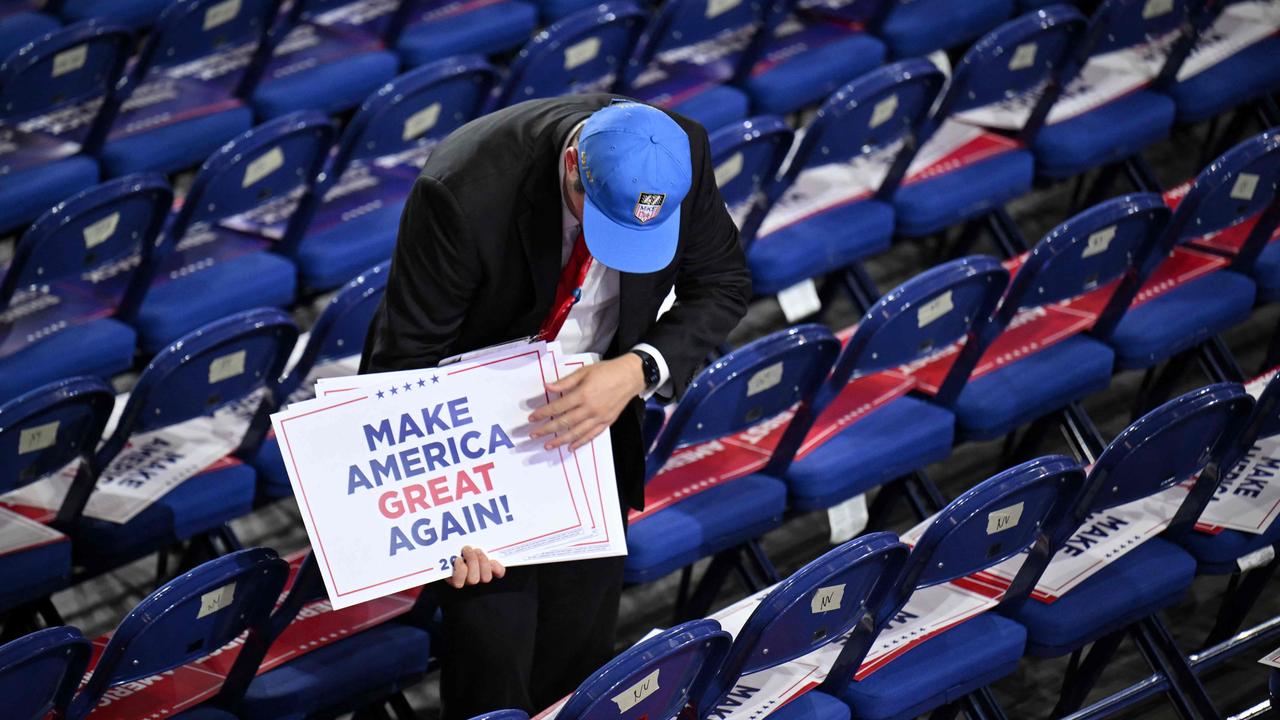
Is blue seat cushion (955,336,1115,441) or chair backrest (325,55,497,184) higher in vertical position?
chair backrest (325,55,497,184)

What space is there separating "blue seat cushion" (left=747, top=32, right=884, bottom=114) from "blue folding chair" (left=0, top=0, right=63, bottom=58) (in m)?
2.46

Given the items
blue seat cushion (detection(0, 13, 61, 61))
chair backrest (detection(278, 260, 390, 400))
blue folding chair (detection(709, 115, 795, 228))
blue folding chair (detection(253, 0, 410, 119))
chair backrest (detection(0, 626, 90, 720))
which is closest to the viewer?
chair backrest (detection(0, 626, 90, 720))

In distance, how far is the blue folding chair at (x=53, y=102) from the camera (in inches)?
189

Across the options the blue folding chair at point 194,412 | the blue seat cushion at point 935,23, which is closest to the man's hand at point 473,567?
the blue folding chair at point 194,412

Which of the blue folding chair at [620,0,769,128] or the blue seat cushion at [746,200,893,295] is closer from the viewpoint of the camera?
the blue seat cushion at [746,200,893,295]

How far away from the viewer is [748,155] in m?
4.56

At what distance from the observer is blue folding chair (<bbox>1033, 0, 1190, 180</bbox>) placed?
17.0 ft

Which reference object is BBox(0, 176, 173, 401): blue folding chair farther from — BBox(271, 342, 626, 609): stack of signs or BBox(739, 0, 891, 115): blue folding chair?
BBox(739, 0, 891, 115): blue folding chair

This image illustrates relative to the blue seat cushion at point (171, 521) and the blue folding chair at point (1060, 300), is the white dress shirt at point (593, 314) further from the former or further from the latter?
the blue folding chair at point (1060, 300)

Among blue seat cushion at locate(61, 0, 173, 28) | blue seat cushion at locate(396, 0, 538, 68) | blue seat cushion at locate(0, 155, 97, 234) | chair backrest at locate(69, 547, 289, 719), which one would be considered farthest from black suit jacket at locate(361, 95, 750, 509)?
blue seat cushion at locate(61, 0, 173, 28)

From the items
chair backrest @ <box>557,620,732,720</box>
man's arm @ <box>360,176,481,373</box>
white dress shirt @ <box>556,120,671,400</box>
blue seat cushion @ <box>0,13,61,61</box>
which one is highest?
blue seat cushion @ <box>0,13,61,61</box>

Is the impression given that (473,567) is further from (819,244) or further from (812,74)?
(812,74)

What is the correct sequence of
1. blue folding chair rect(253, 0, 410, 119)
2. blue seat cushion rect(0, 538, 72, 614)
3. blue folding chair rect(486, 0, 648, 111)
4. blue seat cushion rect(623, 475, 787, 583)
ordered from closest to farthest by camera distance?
blue seat cushion rect(0, 538, 72, 614) < blue seat cushion rect(623, 475, 787, 583) < blue folding chair rect(486, 0, 648, 111) < blue folding chair rect(253, 0, 410, 119)

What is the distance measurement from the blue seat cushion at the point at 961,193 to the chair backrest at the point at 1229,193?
746 millimetres
